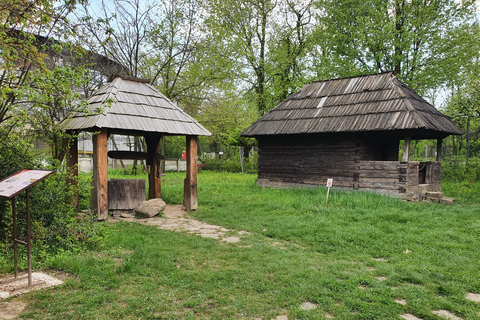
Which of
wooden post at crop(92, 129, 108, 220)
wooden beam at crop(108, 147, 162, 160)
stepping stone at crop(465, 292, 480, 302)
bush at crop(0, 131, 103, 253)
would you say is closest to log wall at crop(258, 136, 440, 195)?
wooden beam at crop(108, 147, 162, 160)

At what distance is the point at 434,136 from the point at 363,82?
10.9ft

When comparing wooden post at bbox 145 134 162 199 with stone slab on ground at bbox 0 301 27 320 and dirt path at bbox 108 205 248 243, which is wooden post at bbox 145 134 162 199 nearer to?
dirt path at bbox 108 205 248 243

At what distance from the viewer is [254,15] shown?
915 inches

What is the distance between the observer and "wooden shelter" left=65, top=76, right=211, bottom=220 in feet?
24.7

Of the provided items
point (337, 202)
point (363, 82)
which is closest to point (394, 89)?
point (363, 82)

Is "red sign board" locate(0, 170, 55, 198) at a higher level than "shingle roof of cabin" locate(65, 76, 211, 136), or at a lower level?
lower

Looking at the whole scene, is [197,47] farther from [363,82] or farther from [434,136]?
[434,136]

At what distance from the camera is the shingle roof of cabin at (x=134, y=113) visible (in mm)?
7555

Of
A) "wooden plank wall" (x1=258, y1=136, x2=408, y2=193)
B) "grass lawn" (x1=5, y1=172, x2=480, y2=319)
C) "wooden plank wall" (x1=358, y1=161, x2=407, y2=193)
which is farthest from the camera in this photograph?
"wooden plank wall" (x1=258, y1=136, x2=408, y2=193)

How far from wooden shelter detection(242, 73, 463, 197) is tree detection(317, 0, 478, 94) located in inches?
244

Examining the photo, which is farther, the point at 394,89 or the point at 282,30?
the point at 282,30

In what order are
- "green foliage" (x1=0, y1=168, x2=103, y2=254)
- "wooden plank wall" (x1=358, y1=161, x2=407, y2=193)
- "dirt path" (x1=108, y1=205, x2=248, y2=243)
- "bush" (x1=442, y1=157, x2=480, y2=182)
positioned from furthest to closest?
"bush" (x1=442, y1=157, x2=480, y2=182)
"wooden plank wall" (x1=358, y1=161, x2=407, y2=193)
"dirt path" (x1=108, y1=205, x2=248, y2=243)
"green foliage" (x1=0, y1=168, x2=103, y2=254)

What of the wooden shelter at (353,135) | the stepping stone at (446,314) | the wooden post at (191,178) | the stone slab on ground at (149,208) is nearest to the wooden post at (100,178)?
the stone slab on ground at (149,208)

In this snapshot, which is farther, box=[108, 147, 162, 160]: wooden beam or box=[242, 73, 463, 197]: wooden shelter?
box=[242, 73, 463, 197]: wooden shelter
